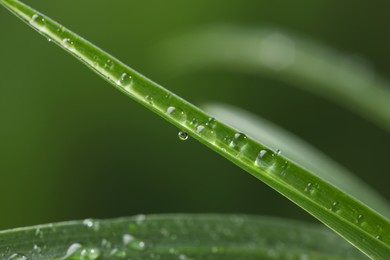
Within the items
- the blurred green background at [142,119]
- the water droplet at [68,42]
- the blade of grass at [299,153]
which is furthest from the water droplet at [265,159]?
the blurred green background at [142,119]

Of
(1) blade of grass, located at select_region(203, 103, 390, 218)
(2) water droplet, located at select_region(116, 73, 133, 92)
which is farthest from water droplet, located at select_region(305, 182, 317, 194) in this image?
(1) blade of grass, located at select_region(203, 103, 390, 218)

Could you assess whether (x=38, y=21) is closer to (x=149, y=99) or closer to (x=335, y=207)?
(x=149, y=99)

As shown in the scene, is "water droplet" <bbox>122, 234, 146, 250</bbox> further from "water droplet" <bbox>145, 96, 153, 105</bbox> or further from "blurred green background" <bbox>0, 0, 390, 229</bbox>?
"blurred green background" <bbox>0, 0, 390, 229</bbox>

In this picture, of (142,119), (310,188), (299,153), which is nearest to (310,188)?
(310,188)

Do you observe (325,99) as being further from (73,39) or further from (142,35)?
(73,39)

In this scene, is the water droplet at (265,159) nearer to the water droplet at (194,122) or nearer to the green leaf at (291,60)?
the water droplet at (194,122)

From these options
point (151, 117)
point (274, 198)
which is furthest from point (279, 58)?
point (151, 117)

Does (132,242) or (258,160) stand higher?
(258,160)
